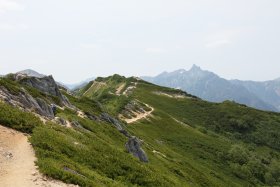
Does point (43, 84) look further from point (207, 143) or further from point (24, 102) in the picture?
point (207, 143)

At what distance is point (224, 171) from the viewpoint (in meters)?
111

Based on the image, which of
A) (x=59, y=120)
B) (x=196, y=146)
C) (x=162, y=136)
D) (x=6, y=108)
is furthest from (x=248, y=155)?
(x=6, y=108)

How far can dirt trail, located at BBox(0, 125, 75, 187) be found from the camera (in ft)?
76.8

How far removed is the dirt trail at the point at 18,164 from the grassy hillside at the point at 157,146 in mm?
699

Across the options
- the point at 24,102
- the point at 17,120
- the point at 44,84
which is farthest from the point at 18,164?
the point at 44,84

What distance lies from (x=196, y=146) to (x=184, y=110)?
68.0m

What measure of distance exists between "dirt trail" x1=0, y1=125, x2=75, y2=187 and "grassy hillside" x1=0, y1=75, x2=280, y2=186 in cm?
70

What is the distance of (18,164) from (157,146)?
6321 cm

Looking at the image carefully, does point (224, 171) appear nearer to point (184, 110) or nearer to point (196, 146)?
point (196, 146)

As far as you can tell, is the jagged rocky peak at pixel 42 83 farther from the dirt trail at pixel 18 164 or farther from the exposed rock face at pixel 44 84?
the dirt trail at pixel 18 164

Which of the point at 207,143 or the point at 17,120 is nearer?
the point at 17,120

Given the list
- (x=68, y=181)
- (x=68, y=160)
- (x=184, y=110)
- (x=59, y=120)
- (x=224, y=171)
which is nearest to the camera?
(x=68, y=181)

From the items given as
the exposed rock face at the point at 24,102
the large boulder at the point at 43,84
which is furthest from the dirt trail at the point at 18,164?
the large boulder at the point at 43,84

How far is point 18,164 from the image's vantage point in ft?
85.7
